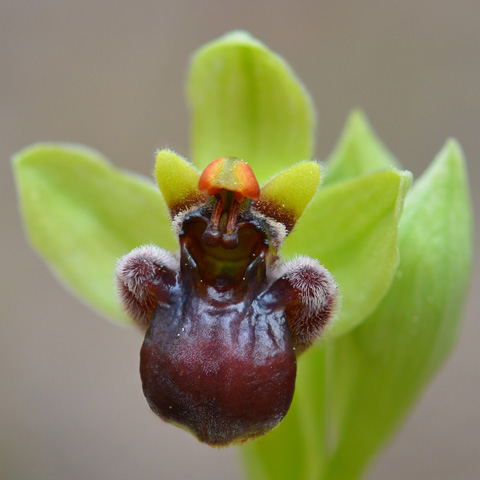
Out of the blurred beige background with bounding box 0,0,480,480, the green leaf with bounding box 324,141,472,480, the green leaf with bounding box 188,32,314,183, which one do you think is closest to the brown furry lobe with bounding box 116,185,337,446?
the green leaf with bounding box 324,141,472,480

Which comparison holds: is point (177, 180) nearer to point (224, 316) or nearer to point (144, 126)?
point (224, 316)

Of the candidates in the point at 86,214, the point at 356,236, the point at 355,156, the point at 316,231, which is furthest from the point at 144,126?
the point at 356,236

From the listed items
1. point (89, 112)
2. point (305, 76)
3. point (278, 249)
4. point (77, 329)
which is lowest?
point (77, 329)

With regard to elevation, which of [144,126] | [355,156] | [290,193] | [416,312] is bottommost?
[416,312]

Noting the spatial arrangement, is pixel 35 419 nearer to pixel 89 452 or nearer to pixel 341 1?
pixel 89 452

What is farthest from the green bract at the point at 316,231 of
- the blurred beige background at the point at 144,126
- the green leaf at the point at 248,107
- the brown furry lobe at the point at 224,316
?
the blurred beige background at the point at 144,126

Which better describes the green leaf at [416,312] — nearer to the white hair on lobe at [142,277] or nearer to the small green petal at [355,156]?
the small green petal at [355,156]

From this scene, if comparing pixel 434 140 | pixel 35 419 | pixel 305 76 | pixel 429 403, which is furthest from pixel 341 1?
pixel 35 419
